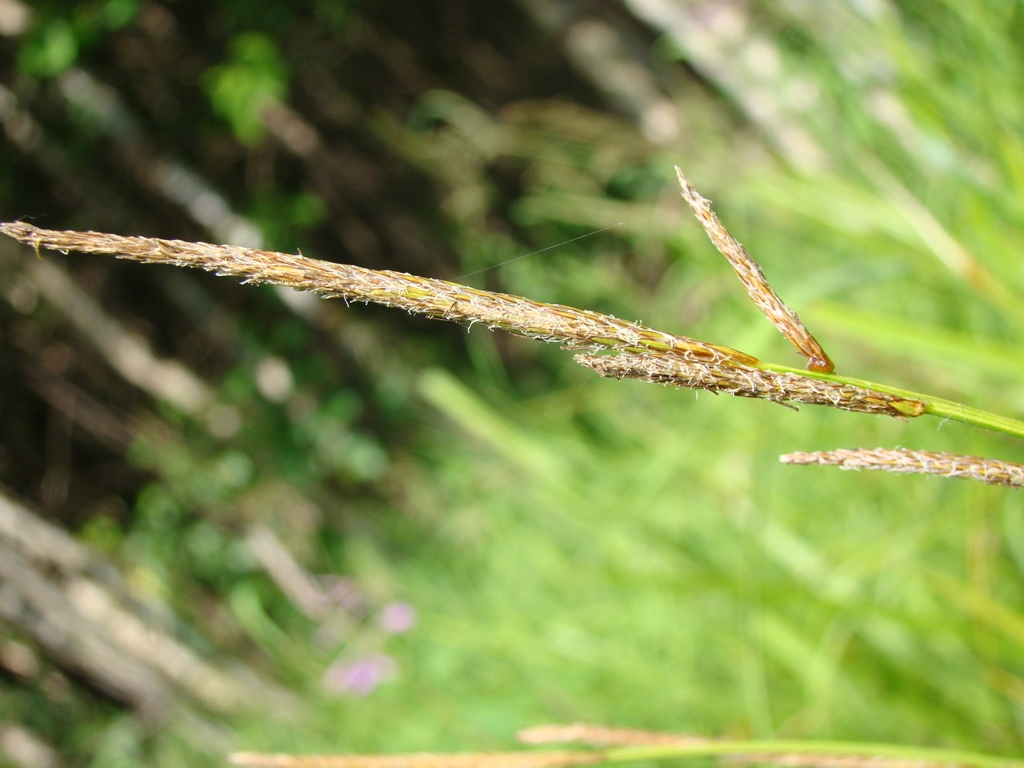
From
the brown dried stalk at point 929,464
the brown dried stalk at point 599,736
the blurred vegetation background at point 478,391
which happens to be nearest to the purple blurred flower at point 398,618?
the blurred vegetation background at point 478,391

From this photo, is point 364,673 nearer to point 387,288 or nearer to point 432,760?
point 432,760

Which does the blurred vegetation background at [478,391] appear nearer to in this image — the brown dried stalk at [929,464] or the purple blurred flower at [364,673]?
the purple blurred flower at [364,673]

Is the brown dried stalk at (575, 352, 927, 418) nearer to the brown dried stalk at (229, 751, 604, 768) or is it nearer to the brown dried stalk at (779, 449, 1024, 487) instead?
the brown dried stalk at (779, 449, 1024, 487)

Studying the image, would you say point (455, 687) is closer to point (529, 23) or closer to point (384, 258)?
point (384, 258)

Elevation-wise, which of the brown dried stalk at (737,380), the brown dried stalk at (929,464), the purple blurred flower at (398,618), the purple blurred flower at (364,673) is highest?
the purple blurred flower at (398,618)

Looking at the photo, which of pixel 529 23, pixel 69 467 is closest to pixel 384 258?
pixel 529 23

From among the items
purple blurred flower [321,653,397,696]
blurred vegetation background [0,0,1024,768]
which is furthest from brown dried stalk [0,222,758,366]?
purple blurred flower [321,653,397,696]

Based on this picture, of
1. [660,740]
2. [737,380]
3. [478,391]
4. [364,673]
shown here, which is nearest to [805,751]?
[660,740]
